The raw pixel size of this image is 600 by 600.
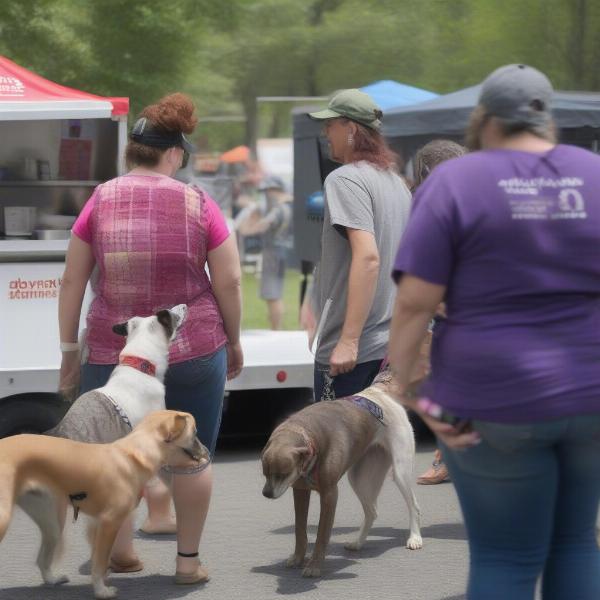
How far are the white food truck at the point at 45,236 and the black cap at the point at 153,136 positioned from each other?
255cm

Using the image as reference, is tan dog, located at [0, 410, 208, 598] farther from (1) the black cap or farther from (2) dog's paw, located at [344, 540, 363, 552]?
(2) dog's paw, located at [344, 540, 363, 552]

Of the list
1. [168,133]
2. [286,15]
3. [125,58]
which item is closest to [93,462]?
[168,133]

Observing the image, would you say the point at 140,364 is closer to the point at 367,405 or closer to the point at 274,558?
the point at 367,405

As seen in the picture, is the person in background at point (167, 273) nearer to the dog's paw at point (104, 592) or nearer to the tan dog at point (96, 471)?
the tan dog at point (96, 471)

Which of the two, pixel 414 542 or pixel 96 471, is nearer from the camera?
pixel 96 471

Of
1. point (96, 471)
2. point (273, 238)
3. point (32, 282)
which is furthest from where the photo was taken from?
point (273, 238)

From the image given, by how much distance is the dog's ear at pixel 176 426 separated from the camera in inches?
182

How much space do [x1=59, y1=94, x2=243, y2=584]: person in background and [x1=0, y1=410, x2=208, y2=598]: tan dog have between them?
214 millimetres

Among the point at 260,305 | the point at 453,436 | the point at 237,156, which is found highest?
the point at 237,156

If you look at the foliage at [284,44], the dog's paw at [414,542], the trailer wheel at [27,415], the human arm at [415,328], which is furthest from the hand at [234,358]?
the foliage at [284,44]

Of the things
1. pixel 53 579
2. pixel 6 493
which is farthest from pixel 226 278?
pixel 53 579

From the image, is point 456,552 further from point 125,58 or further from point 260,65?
point 260,65

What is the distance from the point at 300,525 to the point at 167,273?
1.23 m

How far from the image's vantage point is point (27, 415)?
7301mm
